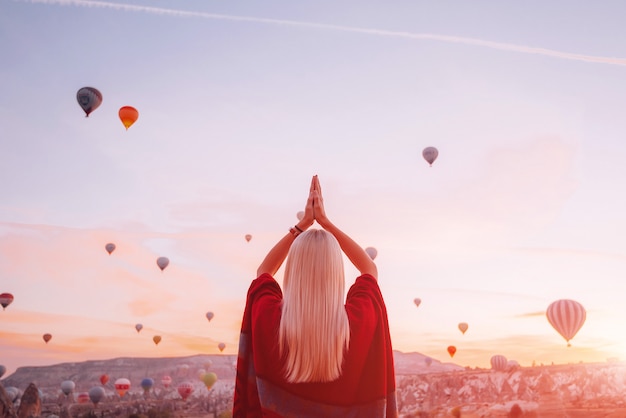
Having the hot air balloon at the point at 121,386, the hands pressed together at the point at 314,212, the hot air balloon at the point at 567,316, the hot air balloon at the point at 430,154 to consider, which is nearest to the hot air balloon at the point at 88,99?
the hot air balloon at the point at 430,154

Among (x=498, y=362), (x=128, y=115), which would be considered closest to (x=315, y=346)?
(x=128, y=115)

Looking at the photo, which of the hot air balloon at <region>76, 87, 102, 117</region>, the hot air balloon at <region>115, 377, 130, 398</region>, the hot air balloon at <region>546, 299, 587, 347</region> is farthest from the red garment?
the hot air balloon at <region>115, 377, 130, 398</region>

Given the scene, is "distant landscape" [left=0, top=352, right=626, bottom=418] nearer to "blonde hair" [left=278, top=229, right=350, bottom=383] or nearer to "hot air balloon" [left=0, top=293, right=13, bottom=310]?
"hot air balloon" [left=0, top=293, right=13, bottom=310]

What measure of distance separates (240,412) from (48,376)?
199 metres

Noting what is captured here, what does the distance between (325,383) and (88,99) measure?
4343cm

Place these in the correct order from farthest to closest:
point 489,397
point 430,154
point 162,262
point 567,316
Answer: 1. point 489,397
2. point 162,262
3. point 567,316
4. point 430,154

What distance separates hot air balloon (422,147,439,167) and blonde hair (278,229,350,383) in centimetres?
4427

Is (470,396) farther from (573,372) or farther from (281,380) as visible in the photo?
(281,380)

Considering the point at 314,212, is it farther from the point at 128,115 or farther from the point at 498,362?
the point at 498,362

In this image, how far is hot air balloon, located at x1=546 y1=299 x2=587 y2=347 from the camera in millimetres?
47219

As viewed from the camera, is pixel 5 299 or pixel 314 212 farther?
pixel 5 299

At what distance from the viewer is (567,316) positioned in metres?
47.9

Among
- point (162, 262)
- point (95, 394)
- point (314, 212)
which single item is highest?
point (162, 262)

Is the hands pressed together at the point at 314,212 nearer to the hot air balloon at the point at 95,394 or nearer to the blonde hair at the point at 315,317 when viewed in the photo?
the blonde hair at the point at 315,317
